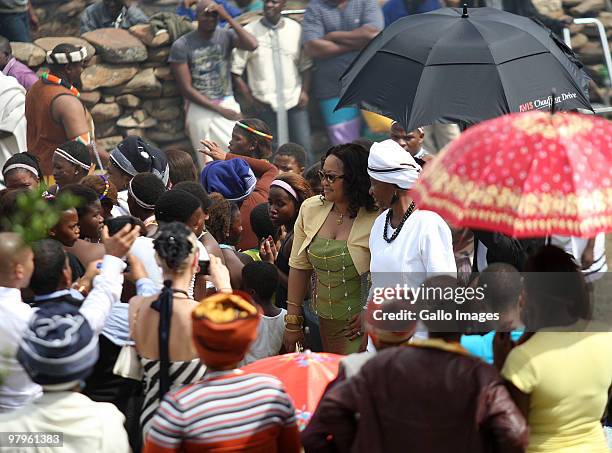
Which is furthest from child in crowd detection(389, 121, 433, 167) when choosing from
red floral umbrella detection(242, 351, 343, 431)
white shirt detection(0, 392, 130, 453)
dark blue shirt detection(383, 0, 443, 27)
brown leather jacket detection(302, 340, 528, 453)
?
dark blue shirt detection(383, 0, 443, 27)

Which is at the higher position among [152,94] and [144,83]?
[144,83]

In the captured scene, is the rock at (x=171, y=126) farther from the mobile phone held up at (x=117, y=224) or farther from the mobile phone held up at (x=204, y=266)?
the mobile phone held up at (x=204, y=266)

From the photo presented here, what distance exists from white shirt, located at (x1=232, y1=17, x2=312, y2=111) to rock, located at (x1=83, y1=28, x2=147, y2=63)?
41.0 inches

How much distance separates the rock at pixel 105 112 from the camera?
11602 millimetres

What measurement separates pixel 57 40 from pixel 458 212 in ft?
26.6

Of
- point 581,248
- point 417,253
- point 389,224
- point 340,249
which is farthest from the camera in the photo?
point 340,249

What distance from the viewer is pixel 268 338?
5.73 meters

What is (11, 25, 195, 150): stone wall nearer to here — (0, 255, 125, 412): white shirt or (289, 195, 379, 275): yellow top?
(289, 195, 379, 275): yellow top

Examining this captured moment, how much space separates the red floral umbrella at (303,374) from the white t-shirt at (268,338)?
1.10m

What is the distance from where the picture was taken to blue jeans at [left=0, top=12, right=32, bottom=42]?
36.5 ft

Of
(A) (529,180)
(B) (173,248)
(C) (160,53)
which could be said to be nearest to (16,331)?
(B) (173,248)

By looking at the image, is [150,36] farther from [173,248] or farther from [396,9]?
[173,248]

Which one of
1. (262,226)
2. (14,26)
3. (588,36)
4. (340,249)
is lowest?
(588,36)

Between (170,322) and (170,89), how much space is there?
781cm
